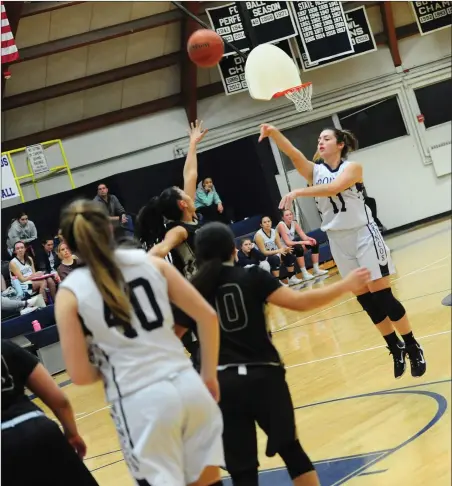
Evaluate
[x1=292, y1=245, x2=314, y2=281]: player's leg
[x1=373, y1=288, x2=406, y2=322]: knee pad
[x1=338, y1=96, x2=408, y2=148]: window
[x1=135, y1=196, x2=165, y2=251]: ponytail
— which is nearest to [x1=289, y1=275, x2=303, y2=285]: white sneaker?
[x1=292, y1=245, x2=314, y2=281]: player's leg

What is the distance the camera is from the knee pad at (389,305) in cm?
544

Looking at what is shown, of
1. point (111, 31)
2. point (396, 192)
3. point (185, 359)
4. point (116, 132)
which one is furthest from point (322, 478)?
point (396, 192)

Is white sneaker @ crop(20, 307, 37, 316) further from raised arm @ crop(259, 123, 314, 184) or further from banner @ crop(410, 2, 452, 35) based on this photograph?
banner @ crop(410, 2, 452, 35)

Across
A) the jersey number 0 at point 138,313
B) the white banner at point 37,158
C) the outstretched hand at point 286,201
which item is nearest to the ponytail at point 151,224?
the outstretched hand at point 286,201

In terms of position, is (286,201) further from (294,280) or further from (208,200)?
(208,200)

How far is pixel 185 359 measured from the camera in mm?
2656

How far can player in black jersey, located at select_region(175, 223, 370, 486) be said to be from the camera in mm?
3160

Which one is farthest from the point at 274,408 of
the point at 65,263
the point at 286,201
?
the point at 65,263

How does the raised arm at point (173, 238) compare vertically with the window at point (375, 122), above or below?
above

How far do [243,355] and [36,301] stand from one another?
9.24 m

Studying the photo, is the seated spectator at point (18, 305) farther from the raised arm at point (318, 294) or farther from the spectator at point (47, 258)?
the raised arm at point (318, 294)

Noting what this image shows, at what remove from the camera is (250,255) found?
44.1 feet

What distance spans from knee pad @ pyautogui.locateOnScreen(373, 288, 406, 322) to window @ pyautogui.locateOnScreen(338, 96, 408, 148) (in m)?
12.9

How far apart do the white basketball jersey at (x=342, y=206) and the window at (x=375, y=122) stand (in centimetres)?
1277
